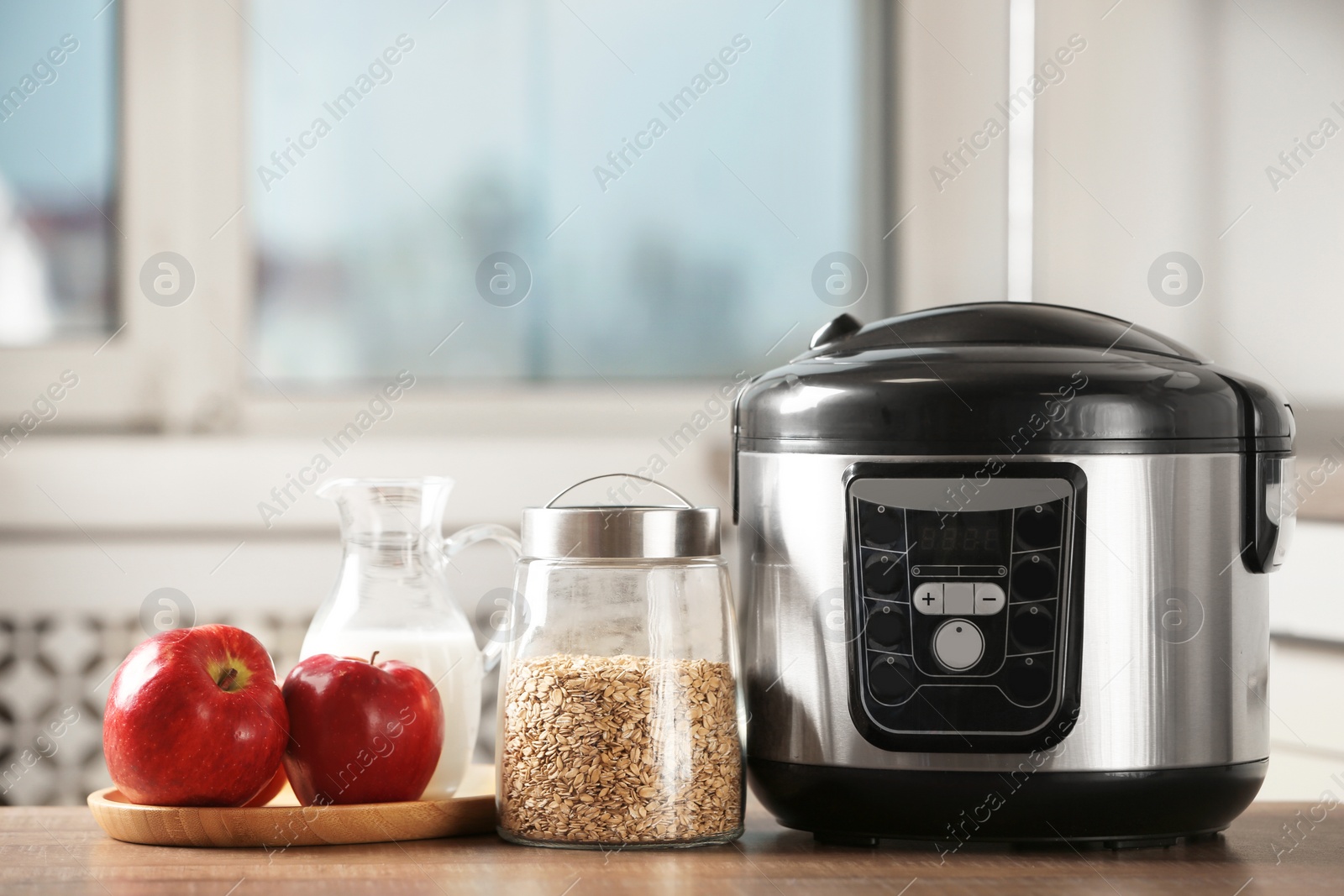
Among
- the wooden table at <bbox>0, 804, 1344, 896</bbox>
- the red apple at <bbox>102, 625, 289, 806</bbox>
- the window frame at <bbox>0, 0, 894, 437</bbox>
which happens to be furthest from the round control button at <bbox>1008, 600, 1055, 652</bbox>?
the window frame at <bbox>0, 0, 894, 437</bbox>

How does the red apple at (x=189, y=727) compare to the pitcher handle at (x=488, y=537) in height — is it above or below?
below

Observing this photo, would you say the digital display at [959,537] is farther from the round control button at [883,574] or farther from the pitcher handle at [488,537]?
the pitcher handle at [488,537]

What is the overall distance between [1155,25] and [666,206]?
0.66 m

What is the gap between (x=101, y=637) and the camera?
1.55 metres

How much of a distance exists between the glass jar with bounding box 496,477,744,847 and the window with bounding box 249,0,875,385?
1.00 meters

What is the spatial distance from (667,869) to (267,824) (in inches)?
9.1

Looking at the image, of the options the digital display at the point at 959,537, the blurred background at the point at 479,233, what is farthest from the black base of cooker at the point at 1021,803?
the blurred background at the point at 479,233

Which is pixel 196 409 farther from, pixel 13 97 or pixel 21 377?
pixel 13 97

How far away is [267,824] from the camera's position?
722 mm

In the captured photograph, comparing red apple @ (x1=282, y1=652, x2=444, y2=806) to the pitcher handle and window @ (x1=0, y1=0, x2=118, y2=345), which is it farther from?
window @ (x1=0, y1=0, x2=118, y2=345)

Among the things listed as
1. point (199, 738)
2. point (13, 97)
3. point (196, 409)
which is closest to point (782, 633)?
point (199, 738)

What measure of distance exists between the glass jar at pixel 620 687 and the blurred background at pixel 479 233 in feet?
2.62

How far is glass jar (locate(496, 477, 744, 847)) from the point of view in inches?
27.5

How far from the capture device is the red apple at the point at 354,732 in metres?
0.74
